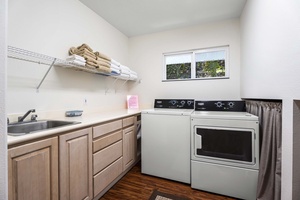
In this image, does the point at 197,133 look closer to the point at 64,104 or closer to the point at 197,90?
the point at 197,90

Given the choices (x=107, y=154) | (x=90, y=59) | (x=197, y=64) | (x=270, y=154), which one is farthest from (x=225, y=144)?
(x=90, y=59)

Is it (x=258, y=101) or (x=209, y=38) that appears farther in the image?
(x=209, y=38)

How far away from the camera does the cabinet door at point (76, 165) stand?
120 centimetres

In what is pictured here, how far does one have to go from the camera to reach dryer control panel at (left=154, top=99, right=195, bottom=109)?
2604 mm

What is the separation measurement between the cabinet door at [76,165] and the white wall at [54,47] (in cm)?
63

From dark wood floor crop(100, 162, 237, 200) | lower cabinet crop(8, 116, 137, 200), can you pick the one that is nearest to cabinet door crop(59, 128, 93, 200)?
lower cabinet crop(8, 116, 137, 200)

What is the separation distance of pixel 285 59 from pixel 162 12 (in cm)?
187

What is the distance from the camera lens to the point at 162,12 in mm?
2336

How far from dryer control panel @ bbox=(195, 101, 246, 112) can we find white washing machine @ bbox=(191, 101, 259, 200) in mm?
488

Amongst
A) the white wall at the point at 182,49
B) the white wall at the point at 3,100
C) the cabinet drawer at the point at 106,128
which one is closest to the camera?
the white wall at the point at 3,100

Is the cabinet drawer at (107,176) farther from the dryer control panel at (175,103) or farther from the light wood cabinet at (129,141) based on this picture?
the dryer control panel at (175,103)

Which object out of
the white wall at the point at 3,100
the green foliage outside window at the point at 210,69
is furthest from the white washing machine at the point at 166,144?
the white wall at the point at 3,100

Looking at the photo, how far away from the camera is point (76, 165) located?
1.32 metres

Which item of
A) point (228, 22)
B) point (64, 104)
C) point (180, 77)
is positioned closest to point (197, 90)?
point (180, 77)
